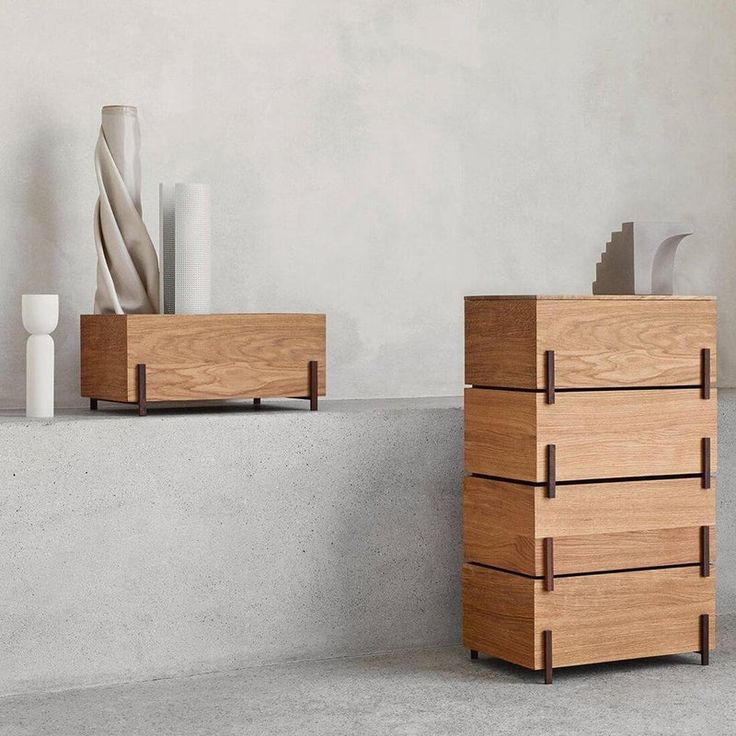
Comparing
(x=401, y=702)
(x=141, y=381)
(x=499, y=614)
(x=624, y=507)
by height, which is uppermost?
(x=141, y=381)

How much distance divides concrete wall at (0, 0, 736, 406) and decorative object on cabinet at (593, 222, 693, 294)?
849 millimetres

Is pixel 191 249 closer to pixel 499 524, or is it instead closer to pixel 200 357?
pixel 200 357

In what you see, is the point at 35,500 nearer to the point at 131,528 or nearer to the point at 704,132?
the point at 131,528

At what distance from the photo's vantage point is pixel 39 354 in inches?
130

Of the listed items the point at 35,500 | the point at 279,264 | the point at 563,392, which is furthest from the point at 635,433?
the point at 35,500

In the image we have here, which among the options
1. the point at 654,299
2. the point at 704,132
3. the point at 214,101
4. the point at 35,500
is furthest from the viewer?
the point at 704,132

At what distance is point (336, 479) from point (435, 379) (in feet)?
2.82

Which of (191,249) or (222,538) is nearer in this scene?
(222,538)

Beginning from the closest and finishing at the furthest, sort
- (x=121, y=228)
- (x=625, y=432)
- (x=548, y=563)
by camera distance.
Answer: (x=548, y=563)
(x=625, y=432)
(x=121, y=228)

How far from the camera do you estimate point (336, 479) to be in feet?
11.5

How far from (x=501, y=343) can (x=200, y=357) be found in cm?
79

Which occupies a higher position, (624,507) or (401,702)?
(624,507)

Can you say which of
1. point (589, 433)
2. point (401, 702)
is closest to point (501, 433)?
point (589, 433)

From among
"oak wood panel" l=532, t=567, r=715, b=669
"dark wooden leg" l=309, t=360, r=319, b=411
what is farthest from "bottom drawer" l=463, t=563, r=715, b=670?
"dark wooden leg" l=309, t=360, r=319, b=411
